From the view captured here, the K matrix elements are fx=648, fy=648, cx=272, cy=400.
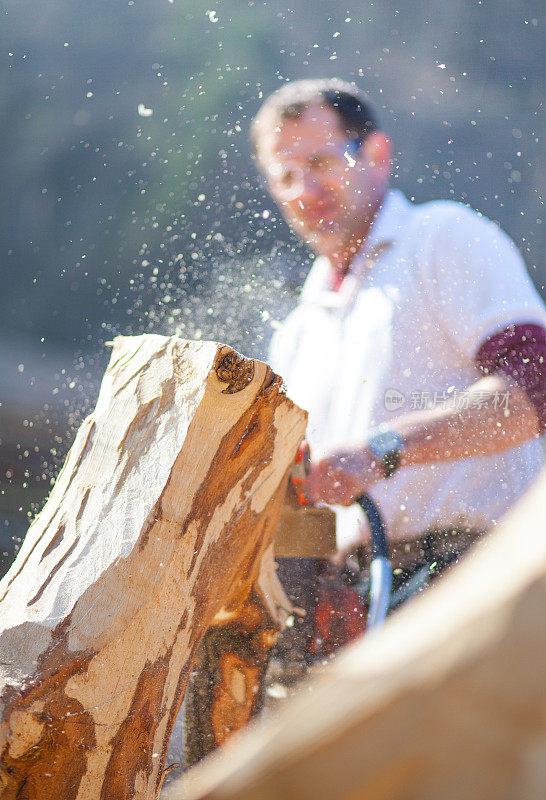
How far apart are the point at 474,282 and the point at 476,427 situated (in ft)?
0.98

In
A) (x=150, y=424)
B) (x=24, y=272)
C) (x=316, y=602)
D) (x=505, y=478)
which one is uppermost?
(x=150, y=424)

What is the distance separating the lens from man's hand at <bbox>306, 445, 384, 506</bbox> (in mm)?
1126

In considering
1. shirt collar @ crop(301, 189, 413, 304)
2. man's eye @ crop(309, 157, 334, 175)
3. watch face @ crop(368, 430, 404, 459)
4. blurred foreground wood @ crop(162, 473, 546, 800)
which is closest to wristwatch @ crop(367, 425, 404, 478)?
watch face @ crop(368, 430, 404, 459)

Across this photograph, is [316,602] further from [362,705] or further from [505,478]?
[362,705]

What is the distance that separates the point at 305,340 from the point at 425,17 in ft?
8.23

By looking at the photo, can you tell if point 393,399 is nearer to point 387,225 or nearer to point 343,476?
point 343,476

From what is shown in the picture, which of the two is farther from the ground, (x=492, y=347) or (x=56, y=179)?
(x=492, y=347)

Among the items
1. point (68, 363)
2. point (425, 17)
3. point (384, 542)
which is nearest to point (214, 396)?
point (384, 542)

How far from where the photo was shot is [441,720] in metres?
0.17

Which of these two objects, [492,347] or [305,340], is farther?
[305,340]

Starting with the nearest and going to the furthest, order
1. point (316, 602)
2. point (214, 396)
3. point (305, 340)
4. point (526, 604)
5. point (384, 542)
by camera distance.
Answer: point (526, 604)
point (214, 396)
point (384, 542)
point (316, 602)
point (305, 340)

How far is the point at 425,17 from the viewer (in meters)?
3.28

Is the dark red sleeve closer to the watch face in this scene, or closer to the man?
the man

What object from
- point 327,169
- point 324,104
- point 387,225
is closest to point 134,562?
point 387,225
